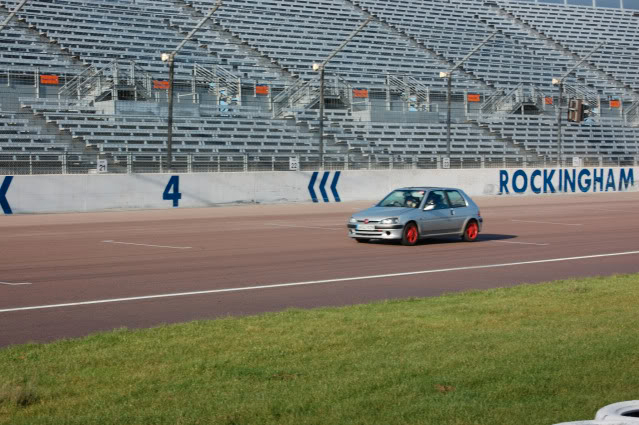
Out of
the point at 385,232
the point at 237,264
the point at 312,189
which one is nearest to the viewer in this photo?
the point at 237,264

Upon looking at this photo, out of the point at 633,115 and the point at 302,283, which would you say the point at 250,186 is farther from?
the point at 633,115

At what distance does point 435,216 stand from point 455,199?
1.09 metres

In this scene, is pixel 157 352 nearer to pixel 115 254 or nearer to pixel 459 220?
pixel 115 254

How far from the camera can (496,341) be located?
28.2 ft

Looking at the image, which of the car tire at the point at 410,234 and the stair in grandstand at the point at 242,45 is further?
the stair in grandstand at the point at 242,45

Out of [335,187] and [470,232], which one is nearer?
[470,232]

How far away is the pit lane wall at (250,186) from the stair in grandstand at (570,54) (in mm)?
20193

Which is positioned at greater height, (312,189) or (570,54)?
(570,54)

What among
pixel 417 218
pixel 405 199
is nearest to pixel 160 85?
pixel 405 199

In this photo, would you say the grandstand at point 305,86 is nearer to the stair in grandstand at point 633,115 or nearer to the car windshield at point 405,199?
the stair in grandstand at point 633,115

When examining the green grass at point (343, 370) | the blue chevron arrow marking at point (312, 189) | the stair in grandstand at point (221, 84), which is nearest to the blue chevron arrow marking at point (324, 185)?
the blue chevron arrow marking at point (312, 189)

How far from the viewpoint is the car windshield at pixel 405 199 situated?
21016mm

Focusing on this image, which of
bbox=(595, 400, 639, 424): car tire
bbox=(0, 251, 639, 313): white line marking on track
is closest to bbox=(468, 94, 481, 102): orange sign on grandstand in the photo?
bbox=(0, 251, 639, 313): white line marking on track

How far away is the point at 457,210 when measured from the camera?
2127 centimetres
